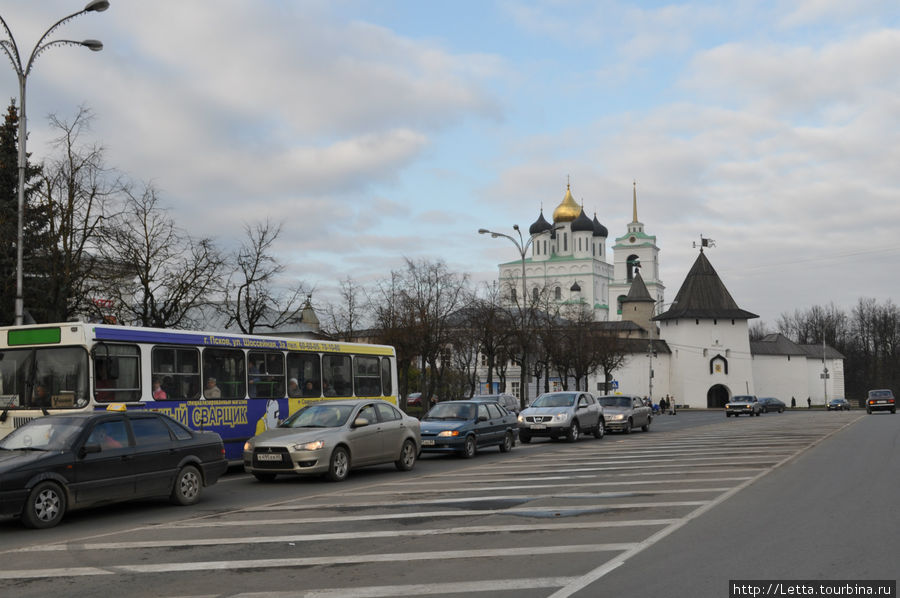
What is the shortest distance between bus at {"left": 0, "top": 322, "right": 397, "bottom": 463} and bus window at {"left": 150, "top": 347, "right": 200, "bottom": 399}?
0.02 m

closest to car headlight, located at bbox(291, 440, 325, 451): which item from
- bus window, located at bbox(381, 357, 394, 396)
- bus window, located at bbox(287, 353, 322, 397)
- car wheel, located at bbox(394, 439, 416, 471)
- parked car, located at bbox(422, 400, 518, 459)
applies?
car wheel, located at bbox(394, 439, 416, 471)

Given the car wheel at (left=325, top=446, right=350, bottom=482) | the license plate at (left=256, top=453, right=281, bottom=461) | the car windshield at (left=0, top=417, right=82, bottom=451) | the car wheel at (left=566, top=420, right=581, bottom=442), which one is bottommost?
the car wheel at (left=566, top=420, right=581, bottom=442)

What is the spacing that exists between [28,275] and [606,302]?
142 metres

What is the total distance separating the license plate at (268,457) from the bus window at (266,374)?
346 centimetres

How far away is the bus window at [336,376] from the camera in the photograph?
70.3 ft

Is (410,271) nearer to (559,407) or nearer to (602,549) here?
(559,407)

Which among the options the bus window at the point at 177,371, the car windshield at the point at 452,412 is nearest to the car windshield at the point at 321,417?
the bus window at the point at 177,371

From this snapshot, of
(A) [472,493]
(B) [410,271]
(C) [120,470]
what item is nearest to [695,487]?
(A) [472,493]

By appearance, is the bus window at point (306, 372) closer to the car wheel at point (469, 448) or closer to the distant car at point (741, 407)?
the car wheel at point (469, 448)

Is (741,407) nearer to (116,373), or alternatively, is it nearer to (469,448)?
(469,448)

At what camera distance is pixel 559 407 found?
2831 centimetres

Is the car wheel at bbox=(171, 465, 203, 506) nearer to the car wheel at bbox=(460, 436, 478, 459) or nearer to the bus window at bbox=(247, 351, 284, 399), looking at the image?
the bus window at bbox=(247, 351, 284, 399)

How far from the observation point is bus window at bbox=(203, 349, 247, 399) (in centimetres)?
1770

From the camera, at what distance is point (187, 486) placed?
12.9 meters
